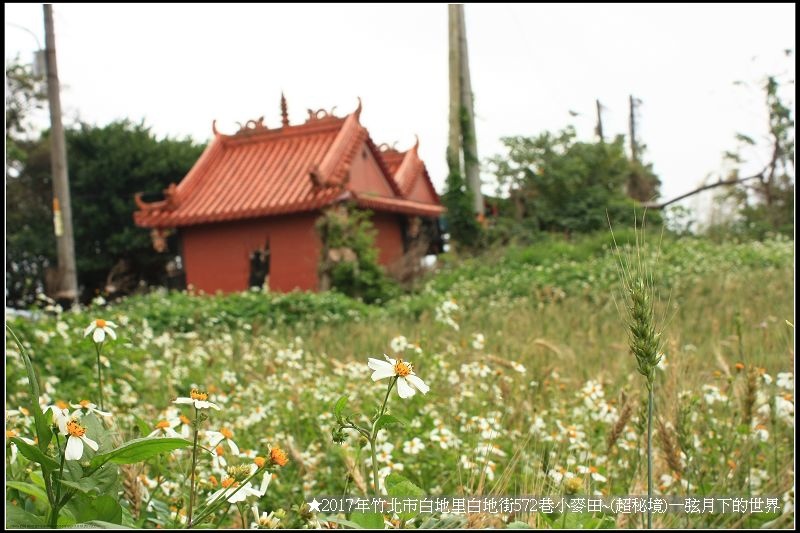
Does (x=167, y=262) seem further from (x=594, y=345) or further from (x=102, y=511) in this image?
(x=102, y=511)

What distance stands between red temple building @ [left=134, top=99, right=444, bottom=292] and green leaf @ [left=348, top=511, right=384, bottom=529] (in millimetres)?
14675

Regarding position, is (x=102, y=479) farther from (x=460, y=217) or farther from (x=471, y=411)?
(x=460, y=217)

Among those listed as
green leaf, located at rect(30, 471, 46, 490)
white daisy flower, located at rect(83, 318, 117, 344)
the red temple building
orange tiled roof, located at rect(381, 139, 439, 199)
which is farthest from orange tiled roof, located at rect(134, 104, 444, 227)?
green leaf, located at rect(30, 471, 46, 490)

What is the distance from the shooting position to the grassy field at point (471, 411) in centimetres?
212

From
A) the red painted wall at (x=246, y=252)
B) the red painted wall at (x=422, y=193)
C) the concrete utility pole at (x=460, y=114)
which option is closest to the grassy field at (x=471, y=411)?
the red painted wall at (x=246, y=252)

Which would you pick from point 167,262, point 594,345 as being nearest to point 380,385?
point 594,345

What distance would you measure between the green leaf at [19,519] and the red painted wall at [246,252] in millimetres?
15219

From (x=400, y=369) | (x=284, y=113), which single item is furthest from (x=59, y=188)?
(x=400, y=369)

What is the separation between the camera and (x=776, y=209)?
2420 centimetres

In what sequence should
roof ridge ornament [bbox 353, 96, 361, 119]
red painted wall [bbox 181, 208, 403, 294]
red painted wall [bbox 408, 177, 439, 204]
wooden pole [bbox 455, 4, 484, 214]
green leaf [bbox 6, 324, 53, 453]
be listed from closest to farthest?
green leaf [bbox 6, 324, 53, 453] < red painted wall [bbox 181, 208, 403, 294] < roof ridge ornament [bbox 353, 96, 361, 119] < wooden pole [bbox 455, 4, 484, 214] < red painted wall [bbox 408, 177, 439, 204]

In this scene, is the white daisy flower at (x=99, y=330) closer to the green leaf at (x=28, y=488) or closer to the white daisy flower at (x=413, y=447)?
the green leaf at (x=28, y=488)

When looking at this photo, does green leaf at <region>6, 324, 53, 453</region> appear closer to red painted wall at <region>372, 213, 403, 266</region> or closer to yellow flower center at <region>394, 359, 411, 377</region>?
yellow flower center at <region>394, 359, 411, 377</region>

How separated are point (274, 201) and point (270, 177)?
117 centimetres

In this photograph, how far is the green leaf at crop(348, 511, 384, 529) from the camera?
148cm
